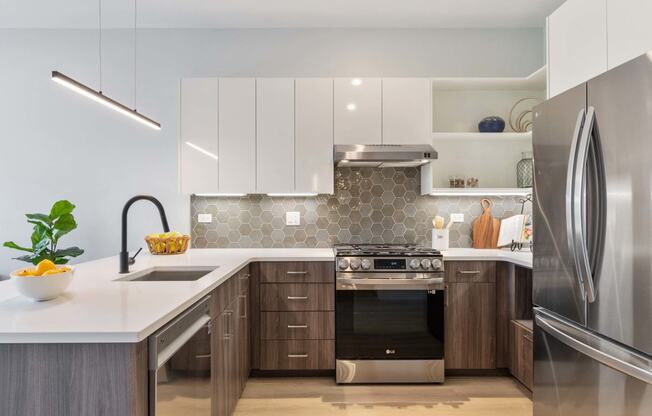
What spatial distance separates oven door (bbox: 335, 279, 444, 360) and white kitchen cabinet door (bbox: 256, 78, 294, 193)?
0.97 meters

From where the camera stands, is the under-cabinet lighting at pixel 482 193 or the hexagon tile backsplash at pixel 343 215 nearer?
the under-cabinet lighting at pixel 482 193

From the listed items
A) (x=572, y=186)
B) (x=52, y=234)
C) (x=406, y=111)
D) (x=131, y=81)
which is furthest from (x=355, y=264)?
(x=131, y=81)

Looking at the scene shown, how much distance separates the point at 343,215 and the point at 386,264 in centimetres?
83

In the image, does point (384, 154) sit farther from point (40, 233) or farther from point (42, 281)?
point (40, 233)

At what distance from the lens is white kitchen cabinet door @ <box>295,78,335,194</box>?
315 cm

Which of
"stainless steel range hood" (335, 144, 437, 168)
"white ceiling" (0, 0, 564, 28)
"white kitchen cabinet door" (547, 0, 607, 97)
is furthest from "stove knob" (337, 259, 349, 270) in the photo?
"white ceiling" (0, 0, 564, 28)

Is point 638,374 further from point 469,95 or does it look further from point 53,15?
point 53,15

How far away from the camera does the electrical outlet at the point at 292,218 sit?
3.46 meters

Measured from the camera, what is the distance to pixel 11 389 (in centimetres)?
106

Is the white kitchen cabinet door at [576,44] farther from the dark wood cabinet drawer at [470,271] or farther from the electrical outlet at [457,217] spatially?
the electrical outlet at [457,217]

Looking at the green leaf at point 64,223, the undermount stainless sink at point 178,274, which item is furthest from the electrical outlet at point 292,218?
the green leaf at point 64,223

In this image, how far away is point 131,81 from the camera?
346 centimetres

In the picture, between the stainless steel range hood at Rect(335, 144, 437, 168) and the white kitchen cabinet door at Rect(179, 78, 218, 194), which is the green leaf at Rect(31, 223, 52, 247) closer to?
the white kitchen cabinet door at Rect(179, 78, 218, 194)

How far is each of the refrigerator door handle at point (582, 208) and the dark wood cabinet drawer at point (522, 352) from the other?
1212mm
